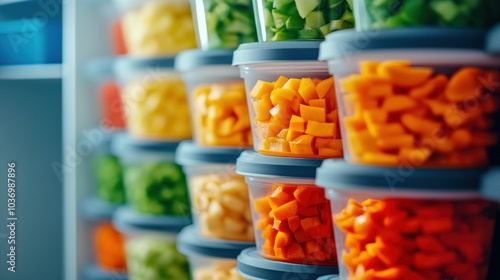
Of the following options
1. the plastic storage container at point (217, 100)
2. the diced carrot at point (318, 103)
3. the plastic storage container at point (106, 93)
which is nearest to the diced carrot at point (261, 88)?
the diced carrot at point (318, 103)

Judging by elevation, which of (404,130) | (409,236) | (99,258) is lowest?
(99,258)

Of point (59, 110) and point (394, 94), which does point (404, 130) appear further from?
point (59, 110)

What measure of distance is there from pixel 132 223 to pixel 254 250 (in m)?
0.65

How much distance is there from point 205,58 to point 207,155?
8.0 inches

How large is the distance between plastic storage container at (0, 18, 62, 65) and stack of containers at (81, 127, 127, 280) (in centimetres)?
28

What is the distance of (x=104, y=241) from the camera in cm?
265

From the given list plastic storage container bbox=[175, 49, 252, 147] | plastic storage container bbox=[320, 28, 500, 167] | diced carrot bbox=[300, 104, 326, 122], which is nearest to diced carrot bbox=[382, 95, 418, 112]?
plastic storage container bbox=[320, 28, 500, 167]

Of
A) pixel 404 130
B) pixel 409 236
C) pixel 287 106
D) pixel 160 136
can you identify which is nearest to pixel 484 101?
pixel 404 130

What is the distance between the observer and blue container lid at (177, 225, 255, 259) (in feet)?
5.83

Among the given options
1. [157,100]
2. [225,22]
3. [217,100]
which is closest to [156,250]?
[157,100]

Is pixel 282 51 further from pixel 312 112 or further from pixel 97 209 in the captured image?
pixel 97 209

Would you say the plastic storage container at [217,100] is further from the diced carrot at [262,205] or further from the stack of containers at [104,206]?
the stack of containers at [104,206]

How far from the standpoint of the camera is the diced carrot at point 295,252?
1.51 metres

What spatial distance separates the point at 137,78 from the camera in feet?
7.42
